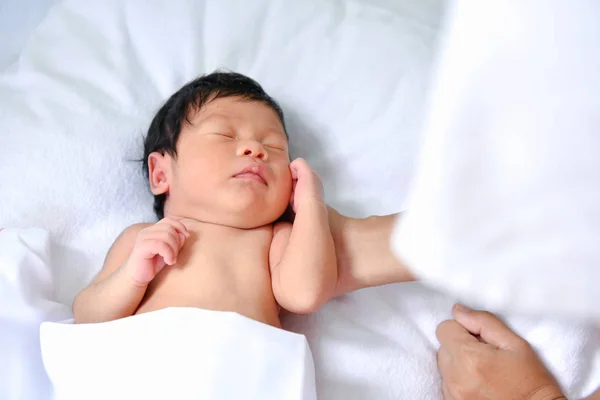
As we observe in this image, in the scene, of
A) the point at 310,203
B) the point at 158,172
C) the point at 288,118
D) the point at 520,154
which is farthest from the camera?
the point at 288,118

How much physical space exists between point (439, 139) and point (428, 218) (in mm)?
67

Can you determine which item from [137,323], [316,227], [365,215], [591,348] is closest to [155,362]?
[137,323]

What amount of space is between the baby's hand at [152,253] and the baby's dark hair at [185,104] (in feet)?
0.70

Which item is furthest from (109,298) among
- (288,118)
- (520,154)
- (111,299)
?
(520,154)

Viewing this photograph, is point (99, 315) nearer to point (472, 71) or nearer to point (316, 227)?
point (316, 227)

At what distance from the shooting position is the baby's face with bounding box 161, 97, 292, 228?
1.00 m

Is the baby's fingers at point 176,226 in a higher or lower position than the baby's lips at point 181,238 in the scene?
higher

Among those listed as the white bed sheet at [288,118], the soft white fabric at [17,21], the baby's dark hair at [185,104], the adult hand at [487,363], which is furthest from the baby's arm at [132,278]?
the soft white fabric at [17,21]

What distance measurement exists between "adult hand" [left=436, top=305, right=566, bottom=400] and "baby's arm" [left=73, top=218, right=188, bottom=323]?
1.55ft

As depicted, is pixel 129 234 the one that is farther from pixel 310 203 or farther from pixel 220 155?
pixel 310 203

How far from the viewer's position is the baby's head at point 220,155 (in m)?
1.00

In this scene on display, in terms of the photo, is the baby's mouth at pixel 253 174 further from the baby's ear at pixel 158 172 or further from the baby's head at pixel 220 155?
the baby's ear at pixel 158 172

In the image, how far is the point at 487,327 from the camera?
3.18ft

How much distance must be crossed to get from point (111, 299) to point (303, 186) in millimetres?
366
